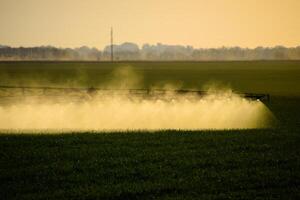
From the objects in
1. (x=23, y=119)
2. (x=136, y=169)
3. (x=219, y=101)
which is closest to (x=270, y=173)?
(x=136, y=169)

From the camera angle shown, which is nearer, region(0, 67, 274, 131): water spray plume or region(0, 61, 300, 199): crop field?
region(0, 61, 300, 199): crop field

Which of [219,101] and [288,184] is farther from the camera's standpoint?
[219,101]

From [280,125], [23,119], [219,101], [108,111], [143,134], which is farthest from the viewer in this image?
[219,101]

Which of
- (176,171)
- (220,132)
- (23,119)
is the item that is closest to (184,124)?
(220,132)

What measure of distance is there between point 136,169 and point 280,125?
12.8 m

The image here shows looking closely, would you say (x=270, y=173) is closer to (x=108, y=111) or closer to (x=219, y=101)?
(x=108, y=111)

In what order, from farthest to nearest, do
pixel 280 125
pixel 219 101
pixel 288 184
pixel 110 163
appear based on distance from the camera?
pixel 219 101 → pixel 280 125 → pixel 110 163 → pixel 288 184

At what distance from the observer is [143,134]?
65.9 feet

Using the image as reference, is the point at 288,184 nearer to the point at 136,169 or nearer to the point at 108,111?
the point at 136,169

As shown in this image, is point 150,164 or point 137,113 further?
point 137,113

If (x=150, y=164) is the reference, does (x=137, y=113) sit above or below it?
above

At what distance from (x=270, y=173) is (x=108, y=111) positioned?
17922 millimetres

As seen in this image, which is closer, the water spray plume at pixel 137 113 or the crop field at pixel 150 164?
the crop field at pixel 150 164

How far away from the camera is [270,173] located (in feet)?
43.9
